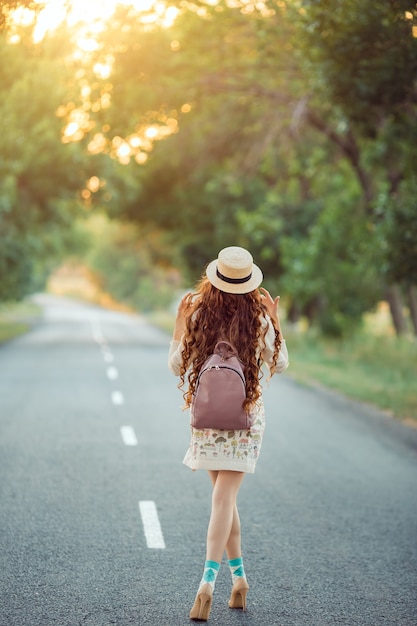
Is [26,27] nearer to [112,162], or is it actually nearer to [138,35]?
[138,35]

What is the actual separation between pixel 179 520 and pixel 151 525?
0.29 metres

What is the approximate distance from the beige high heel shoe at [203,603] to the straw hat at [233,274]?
Result: 1.48 meters

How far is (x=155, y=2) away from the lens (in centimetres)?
1622

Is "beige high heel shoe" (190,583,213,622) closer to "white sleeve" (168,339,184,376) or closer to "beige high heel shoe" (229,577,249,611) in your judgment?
"beige high heel shoe" (229,577,249,611)

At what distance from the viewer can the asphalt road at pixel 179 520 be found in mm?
4801

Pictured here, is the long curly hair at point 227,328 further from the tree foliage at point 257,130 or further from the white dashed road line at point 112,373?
the white dashed road line at point 112,373

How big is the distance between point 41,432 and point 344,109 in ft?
19.0

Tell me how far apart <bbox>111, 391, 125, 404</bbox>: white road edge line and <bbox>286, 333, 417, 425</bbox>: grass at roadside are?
148 inches

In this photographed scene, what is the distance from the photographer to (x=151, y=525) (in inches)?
255

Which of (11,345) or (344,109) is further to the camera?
(11,345)

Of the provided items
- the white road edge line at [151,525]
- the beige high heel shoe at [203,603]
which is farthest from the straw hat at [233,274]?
the white road edge line at [151,525]

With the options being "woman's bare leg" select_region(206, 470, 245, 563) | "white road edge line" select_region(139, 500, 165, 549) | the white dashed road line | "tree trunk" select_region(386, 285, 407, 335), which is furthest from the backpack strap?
"tree trunk" select_region(386, 285, 407, 335)

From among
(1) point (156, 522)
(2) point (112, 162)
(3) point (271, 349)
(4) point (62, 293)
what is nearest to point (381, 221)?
(1) point (156, 522)

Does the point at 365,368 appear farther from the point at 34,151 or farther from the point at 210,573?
the point at 210,573
